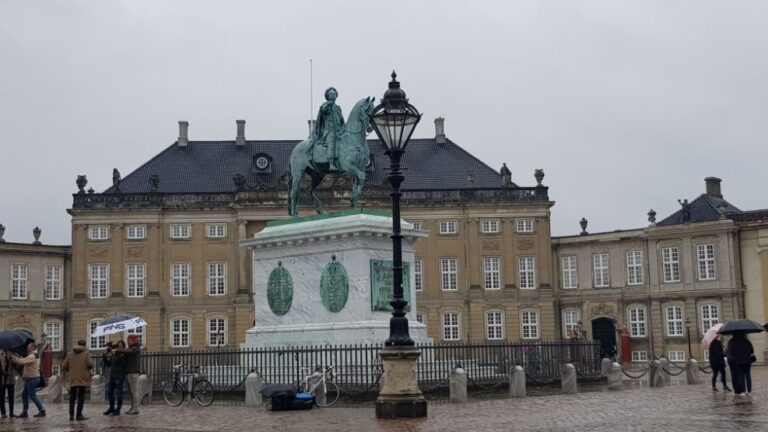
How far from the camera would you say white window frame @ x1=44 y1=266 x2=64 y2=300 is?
58.0 m

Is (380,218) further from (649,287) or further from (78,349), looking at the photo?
(649,287)

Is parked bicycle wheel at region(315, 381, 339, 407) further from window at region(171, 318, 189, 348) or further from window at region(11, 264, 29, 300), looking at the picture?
window at region(11, 264, 29, 300)

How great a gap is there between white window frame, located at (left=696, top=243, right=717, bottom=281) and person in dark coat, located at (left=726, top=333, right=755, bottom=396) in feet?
108

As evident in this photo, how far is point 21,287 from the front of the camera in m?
56.5

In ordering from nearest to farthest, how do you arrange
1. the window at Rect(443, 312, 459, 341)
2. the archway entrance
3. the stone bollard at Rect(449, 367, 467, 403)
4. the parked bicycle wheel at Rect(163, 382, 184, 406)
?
the stone bollard at Rect(449, 367, 467, 403), the parked bicycle wheel at Rect(163, 382, 184, 406), the archway entrance, the window at Rect(443, 312, 459, 341)

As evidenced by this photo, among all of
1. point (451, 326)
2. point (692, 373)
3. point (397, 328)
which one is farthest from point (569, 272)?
point (397, 328)

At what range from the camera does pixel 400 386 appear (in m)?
16.0

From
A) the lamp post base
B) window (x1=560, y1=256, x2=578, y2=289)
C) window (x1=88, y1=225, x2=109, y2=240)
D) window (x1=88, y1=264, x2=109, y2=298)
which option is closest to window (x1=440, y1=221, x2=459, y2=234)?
window (x1=560, y1=256, x2=578, y2=289)

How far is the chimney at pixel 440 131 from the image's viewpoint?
65500 millimetres

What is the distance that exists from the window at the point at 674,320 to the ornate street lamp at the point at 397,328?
4068cm

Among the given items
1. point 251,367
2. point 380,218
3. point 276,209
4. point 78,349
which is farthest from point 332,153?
point 276,209

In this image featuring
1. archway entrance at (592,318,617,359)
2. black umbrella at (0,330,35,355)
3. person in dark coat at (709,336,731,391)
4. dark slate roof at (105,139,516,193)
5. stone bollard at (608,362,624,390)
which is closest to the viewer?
black umbrella at (0,330,35,355)

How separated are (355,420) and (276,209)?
42741 mm

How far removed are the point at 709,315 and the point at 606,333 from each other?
661 centimetres
